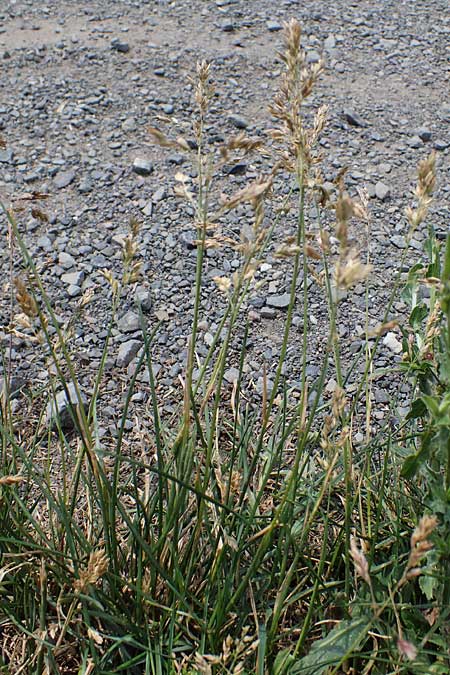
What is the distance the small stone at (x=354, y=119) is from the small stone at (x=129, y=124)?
3.37 feet

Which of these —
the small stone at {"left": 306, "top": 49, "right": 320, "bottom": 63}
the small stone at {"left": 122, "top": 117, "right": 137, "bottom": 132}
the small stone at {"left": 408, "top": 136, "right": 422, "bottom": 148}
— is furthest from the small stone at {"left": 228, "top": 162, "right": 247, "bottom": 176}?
the small stone at {"left": 306, "top": 49, "right": 320, "bottom": 63}

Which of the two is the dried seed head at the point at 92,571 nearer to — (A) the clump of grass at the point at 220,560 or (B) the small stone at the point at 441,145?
(A) the clump of grass at the point at 220,560

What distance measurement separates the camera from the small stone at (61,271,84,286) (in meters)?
3.00

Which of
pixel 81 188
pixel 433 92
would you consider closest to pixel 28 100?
pixel 81 188

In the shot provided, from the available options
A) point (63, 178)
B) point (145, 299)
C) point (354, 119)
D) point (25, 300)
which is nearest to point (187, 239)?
point (145, 299)

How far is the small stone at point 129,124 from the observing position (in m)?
3.80

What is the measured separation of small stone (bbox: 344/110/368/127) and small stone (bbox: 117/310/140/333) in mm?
1671

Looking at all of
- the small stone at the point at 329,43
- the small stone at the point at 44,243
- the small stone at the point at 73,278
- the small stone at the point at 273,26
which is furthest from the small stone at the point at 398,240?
the small stone at the point at 273,26

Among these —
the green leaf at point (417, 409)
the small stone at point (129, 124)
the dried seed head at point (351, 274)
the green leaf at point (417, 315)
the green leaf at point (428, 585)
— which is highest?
the dried seed head at point (351, 274)

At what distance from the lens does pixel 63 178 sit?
3516mm

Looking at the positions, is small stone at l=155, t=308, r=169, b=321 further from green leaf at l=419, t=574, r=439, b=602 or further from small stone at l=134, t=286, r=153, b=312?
green leaf at l=419, t=574, r=439, b=602

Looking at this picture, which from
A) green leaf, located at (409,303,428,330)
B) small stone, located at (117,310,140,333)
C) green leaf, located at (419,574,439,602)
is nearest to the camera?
green leaf, located at (419,574,439,602)

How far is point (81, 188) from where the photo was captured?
3.46 meters

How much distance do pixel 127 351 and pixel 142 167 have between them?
1.14 m
